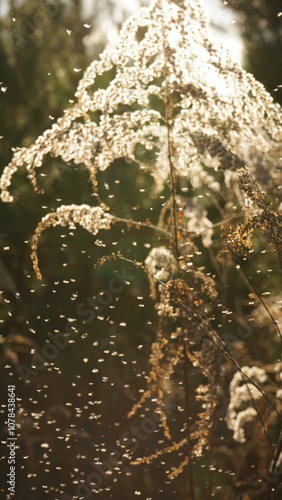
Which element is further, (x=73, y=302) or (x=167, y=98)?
(x=73, y=302)

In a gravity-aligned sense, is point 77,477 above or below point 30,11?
below

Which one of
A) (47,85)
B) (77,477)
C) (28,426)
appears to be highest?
(47,85)

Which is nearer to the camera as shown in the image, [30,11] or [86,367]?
[86,367]

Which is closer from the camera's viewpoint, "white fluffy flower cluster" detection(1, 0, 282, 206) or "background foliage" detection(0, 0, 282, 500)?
"white fluffy flower cluster" detection(1, 0, 282, 206)

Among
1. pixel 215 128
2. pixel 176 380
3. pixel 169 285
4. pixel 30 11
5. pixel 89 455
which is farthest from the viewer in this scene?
pixel 30 11

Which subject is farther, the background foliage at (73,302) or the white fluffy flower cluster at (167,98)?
the background foliage at (73,302)

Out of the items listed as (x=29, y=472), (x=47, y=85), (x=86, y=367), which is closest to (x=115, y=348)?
(x=86, y=367)

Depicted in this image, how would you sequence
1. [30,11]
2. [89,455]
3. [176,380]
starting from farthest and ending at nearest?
[30,11], [176,380], [89,455]

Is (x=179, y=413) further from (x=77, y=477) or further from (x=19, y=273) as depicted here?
(x=19, y=273)

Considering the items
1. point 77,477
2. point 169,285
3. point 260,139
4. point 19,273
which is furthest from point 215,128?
point 19,273

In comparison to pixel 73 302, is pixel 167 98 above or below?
below
